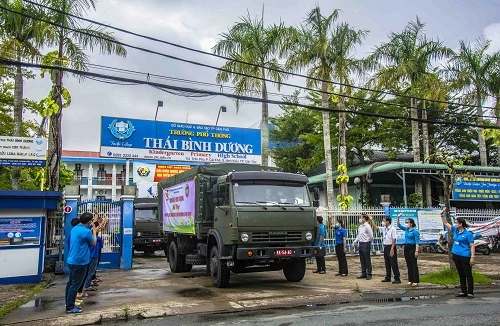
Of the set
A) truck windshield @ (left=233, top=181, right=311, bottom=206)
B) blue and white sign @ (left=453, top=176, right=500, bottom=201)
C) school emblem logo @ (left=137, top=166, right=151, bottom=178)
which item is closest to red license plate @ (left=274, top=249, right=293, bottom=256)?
truck windshield @ (left=233, top=181, right=311, bottom=206)

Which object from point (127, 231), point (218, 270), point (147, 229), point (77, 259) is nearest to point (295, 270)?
point (218, 270)

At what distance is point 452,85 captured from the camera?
23.3 meters

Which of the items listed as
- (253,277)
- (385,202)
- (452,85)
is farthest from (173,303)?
(452,85)

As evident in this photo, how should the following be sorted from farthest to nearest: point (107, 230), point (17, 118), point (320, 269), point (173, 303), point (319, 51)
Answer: point (319, 51)
point (17, 118)
point (107, 230)
point (320, 269)
point (173, 303)

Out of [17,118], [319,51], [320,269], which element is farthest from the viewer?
[319,51]

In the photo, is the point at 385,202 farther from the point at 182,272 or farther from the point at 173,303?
the point at 173,303

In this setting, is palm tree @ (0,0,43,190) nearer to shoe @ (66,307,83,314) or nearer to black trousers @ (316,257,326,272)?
shoe @ (66,307,83,314)

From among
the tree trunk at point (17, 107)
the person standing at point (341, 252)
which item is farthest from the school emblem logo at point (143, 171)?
the person standing at point (341, 252)

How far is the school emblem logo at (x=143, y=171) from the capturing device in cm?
2419

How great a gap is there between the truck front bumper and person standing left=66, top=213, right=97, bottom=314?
3232mm

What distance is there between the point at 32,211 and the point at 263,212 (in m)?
6.95

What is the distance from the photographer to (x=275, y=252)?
1016 cm

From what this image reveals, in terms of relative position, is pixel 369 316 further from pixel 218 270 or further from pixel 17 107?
pixel 17 107

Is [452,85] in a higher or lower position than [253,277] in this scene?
higher
